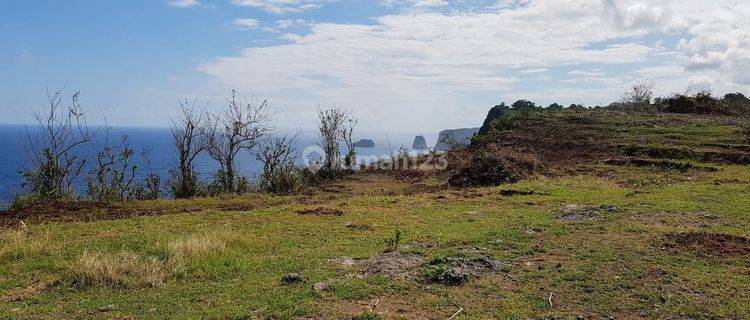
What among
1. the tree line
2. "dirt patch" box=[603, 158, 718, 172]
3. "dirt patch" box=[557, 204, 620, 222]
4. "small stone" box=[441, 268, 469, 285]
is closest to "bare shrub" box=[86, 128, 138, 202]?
the tree line

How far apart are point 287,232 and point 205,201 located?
6378mm

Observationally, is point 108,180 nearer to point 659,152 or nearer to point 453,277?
point 453,277

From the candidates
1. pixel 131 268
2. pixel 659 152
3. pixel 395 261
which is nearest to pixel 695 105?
pixel 659 152

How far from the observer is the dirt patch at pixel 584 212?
1254 centimetres

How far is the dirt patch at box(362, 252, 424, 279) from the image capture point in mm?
8078

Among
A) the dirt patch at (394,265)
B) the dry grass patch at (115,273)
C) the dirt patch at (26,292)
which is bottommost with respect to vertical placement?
the dirt patch at (394,265)

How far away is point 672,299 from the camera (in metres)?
6.93

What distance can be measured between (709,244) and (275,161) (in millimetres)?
16538

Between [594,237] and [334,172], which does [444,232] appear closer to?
[594,237]

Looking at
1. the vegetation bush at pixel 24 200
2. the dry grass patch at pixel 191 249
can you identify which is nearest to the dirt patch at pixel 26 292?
the dry grass patch at pixel 191 249

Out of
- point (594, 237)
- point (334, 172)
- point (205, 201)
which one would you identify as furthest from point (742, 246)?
point (334, 172)

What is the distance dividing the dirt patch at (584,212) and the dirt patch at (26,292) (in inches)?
386

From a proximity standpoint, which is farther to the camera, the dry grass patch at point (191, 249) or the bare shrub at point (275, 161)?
the bare shrub at point (275, 161)

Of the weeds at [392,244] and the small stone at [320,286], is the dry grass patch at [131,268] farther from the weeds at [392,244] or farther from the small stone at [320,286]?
the weeds at [392,244]
